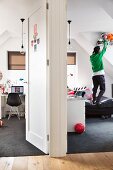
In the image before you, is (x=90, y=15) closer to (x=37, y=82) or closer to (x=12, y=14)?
(x=12, y=14)

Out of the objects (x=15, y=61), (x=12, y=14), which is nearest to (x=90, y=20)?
(x=12, y=14)

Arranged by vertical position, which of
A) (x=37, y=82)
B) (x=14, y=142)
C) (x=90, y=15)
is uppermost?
(x=90, y=15)

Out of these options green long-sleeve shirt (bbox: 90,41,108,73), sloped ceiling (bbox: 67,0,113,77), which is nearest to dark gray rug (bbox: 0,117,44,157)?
green long-sleeve shirt (bbox: 90,41,108,73)

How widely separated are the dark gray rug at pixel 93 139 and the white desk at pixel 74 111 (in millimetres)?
218

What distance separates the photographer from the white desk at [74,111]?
4.91m

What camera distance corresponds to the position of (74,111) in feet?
16.2

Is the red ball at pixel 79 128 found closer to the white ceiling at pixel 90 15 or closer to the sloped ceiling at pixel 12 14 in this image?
the white ceiling at pixel 90 15

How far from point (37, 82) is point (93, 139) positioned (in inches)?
57.4

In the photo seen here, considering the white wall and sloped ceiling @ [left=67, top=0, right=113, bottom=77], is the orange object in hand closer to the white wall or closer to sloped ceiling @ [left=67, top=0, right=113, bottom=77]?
sloped ceiling @ [left=67, top=0, right=113, bottom=77]

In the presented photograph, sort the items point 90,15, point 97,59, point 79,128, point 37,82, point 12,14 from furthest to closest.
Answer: point 97,59, point 12,14, point 90,15, point 79,128, point 37,82

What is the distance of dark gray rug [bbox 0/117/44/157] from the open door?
0.13 metres

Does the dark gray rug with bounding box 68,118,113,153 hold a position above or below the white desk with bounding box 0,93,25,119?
below

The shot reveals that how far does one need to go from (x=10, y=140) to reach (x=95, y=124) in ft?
7.44

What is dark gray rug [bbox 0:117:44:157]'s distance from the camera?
3.62m
